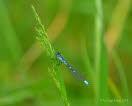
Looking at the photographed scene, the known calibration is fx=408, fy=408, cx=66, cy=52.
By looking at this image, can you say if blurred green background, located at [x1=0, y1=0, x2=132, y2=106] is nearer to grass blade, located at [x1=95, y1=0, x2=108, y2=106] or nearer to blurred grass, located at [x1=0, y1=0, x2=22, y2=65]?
blurred grass, located at [x1=0, y1=0, x2=22, y2=65]

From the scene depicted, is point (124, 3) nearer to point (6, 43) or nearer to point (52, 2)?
point (52, 2)

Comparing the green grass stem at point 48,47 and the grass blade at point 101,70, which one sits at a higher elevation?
the grass blade at point 101,70

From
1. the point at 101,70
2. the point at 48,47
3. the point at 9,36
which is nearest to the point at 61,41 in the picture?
the point at 9,36

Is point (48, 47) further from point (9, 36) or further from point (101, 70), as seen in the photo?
point (9, 36)

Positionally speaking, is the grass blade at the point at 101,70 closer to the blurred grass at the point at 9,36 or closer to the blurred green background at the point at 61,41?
the blurred green background at the point at 61,41

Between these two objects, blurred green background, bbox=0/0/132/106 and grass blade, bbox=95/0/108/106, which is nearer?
grass blade, bbox=95/0/108/106

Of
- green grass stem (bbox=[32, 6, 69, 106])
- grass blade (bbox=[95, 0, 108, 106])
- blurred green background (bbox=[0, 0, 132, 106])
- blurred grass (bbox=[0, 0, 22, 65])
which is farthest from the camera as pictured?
blurred grass (bbox=[0, 0, 22, 65])

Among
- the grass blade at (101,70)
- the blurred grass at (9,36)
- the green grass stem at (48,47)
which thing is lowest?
the green grass stem at (48,47)

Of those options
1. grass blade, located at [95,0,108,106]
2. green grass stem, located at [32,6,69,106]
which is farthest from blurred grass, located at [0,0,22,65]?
green grass stem, located at [32,6,69,106]

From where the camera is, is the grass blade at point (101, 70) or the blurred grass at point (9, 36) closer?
the grass blade at point (101, 70)

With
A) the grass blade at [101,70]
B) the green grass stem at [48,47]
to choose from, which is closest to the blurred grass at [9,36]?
the grass blade at [101,70]
